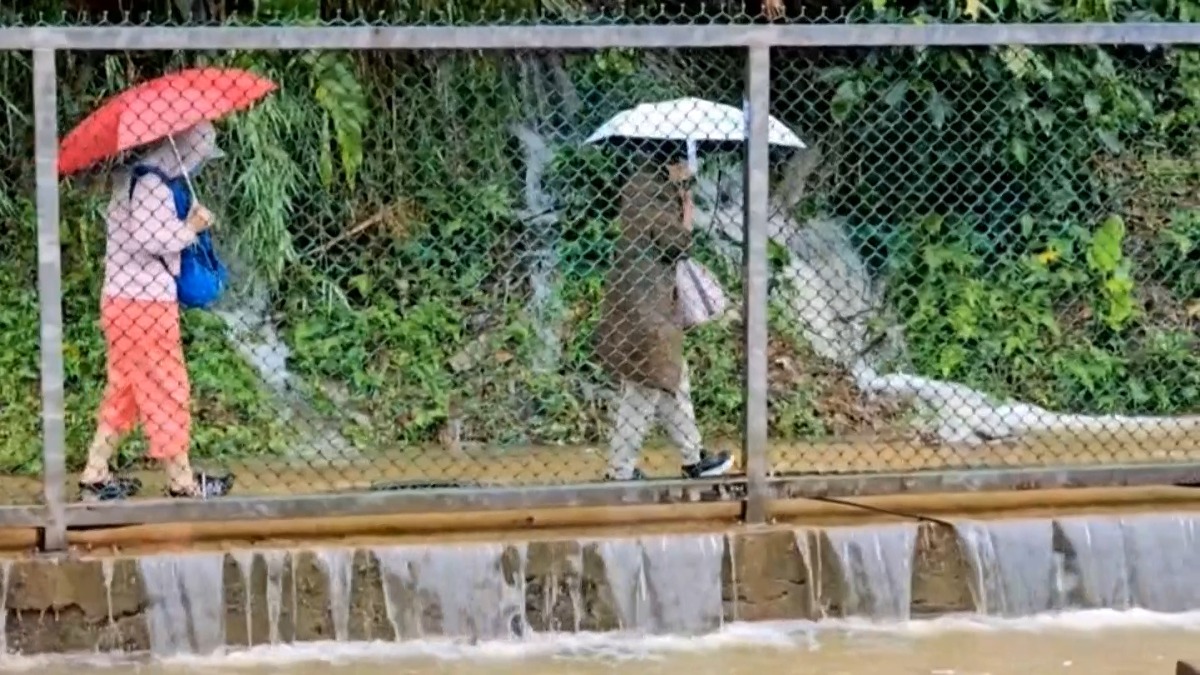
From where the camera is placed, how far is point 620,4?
900cm

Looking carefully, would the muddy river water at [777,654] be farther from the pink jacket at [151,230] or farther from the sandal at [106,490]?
the pink jacket at [151,230]

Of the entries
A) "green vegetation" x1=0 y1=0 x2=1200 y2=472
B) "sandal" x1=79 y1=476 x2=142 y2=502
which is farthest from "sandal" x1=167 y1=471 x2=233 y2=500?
"green vegetation" x1=0 y1=0 x2=1200 y2=472

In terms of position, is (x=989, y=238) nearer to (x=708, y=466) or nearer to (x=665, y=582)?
(x=708, y=466)

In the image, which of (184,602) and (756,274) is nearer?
(184,602)

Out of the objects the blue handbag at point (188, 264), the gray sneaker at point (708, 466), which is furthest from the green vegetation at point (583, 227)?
the blue handbag at point (188, 264)

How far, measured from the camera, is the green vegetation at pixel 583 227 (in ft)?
26.7

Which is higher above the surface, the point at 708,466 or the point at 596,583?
the point at 708,466

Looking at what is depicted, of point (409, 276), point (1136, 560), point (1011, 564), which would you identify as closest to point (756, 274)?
point (1011, 564)

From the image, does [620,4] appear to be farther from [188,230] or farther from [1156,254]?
[188,230]

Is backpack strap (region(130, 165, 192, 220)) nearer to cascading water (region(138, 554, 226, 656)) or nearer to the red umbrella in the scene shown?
the red umbrella

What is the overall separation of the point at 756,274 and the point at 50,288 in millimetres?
2324

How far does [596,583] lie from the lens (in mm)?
5730

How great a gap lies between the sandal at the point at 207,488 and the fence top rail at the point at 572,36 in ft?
5.23

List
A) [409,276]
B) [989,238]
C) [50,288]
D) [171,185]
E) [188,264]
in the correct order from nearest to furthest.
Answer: [50,288], [171,185], [188,264], [409,276], [989,238]
